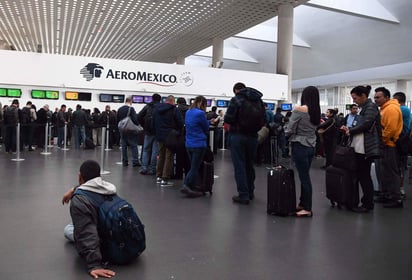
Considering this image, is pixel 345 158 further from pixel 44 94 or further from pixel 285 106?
pixel 285 106

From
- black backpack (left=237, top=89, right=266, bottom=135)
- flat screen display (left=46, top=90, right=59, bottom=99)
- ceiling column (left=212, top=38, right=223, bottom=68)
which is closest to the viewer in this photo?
black backpack (left=237, top=89, right=266, bottom=135)

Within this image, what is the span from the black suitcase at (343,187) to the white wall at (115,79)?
1171cm

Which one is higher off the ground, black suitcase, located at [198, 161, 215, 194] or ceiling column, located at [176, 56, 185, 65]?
ceiling column, located at [176, 56, 185, 65]

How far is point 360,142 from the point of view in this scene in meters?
4.77

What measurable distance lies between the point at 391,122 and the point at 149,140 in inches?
174

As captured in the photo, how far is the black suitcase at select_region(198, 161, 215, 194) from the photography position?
5688 millimetres

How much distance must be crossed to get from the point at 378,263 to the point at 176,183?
4046 millimetres

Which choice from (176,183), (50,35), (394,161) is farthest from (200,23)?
(394,161)

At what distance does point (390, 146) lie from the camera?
5305mm

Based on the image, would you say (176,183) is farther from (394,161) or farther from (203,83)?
(203,83)

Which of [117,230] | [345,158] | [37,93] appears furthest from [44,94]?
[117,230]

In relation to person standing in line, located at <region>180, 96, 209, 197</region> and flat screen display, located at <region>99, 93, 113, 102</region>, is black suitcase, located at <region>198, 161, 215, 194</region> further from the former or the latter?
flat screen display, located at <region>99, 93, 113, 102</region>

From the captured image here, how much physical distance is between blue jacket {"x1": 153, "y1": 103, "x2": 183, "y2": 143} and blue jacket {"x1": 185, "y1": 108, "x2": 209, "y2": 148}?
83 centimetres

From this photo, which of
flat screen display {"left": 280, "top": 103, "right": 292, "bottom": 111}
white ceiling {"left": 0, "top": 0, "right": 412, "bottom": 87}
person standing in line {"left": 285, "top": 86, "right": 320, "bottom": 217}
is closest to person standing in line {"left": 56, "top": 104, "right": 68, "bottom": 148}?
white ceiling {"left": 0, "top": 0, "right": 412, "bottom": 87}
